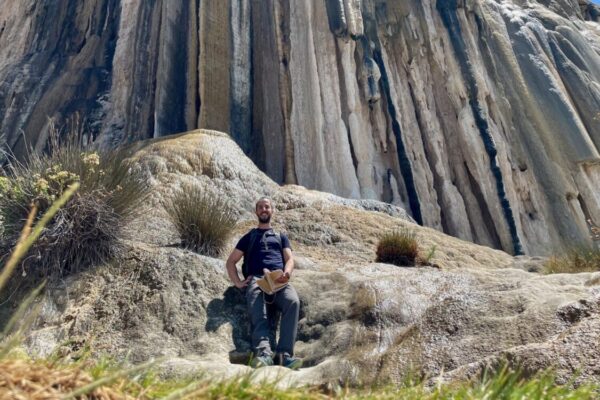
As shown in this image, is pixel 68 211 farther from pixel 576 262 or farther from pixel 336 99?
pixel 336 99

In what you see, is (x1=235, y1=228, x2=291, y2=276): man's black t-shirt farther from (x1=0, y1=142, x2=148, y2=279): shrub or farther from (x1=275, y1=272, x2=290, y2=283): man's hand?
(x1=0, y1=142, x2=148, y2=279): shrub

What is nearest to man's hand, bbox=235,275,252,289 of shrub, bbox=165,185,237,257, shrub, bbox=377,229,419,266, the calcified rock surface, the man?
the man

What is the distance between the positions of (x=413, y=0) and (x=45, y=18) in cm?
1088

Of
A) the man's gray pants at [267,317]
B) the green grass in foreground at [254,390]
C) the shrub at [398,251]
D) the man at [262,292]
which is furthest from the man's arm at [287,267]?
the green grass in foreground at [254,390]

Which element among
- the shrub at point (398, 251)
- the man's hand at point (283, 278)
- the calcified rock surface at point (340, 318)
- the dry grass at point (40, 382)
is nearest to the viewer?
the dry grass at point (40, 382)

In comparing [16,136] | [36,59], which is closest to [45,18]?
[36,59]

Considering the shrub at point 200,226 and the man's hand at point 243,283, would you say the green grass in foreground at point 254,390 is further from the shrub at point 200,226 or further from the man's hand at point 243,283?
the shrub at point 200,226

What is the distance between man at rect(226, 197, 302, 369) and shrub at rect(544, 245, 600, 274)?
152 inches

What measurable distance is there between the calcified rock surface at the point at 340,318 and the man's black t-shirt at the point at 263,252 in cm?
38

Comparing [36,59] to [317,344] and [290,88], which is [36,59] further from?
[317,344]

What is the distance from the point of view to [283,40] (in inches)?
601

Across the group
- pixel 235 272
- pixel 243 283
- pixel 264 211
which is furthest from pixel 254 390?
pixel 264 211

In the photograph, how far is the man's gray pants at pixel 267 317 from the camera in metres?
5.03

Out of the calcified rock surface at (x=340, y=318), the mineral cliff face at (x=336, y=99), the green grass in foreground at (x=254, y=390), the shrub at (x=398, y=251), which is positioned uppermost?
the mineral cliff face at (x=336, y=99)
